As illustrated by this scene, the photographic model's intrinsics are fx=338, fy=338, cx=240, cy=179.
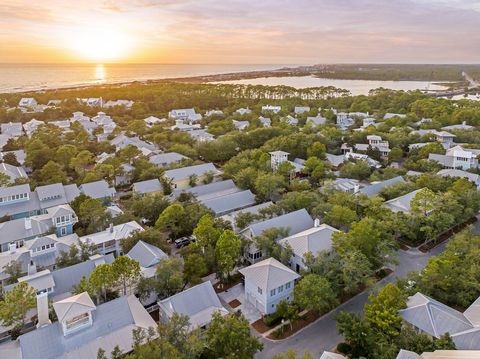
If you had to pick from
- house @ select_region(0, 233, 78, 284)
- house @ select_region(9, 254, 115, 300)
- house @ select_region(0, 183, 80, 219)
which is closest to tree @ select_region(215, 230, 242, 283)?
house @ select_region(9, 254, 115, 300)

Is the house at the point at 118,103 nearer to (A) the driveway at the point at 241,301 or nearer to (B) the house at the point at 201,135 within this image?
(B) the house at the point at 201,135

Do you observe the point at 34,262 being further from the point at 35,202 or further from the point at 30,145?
the point at 30,145

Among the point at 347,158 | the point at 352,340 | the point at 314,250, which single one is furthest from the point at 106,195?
Result: the point at 347,158

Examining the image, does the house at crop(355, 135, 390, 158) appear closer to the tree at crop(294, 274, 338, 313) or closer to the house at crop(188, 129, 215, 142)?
the house at crop(188, 129, 215, 142)

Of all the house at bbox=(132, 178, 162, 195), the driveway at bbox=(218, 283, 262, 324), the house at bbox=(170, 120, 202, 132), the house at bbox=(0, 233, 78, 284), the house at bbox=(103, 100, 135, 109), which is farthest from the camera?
the house at bbox=(103, 100, 135, 109)

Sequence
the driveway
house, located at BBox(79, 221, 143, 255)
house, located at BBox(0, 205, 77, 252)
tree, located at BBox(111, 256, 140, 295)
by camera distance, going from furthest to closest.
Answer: house, located at BBox(0, 205, 77, 252), house, located at BBox(79, 221, 143, 255), the driveway, tree, located at BBox(111, 256, 140, 295)

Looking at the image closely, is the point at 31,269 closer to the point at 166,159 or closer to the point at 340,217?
the point at 340,217

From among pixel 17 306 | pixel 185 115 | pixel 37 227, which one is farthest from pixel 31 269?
pixel 185 115
